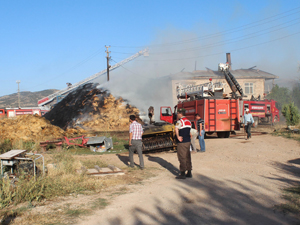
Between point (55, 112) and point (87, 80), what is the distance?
1502cm

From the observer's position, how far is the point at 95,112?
2475 centimetres

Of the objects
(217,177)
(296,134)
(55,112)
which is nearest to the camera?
(217,177)

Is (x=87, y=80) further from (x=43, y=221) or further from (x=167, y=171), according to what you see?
(x=43, y=221)

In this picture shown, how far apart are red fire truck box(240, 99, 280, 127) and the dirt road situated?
15.0 meters

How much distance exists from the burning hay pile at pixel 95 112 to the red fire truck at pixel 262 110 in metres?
9.94

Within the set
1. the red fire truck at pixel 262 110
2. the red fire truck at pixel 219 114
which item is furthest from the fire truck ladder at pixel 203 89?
the red fire truck at pixel 262 110

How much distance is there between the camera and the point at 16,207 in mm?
5117

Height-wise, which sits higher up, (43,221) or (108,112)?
(108,112)

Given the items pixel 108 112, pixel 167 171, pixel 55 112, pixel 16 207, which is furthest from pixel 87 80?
pixel 16 207

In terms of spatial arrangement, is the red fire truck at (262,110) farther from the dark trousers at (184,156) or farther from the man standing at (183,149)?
the dark trousers at (184,156)

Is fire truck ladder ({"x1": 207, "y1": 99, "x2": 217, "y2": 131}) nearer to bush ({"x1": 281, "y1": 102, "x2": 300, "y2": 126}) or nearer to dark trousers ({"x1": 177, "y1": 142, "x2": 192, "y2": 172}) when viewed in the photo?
bush ({"x1": 281, "y1": 102, "x2": 300, "y2": 126})

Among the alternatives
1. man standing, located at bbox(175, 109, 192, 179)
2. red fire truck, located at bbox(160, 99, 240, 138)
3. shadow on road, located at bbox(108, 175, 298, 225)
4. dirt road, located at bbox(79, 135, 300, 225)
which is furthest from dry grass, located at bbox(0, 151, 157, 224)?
red fire truck, located at bbox(160, 99, 240, 138)

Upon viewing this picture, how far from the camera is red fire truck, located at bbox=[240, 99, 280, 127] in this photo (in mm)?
24717

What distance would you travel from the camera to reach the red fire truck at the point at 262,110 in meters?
24.7
